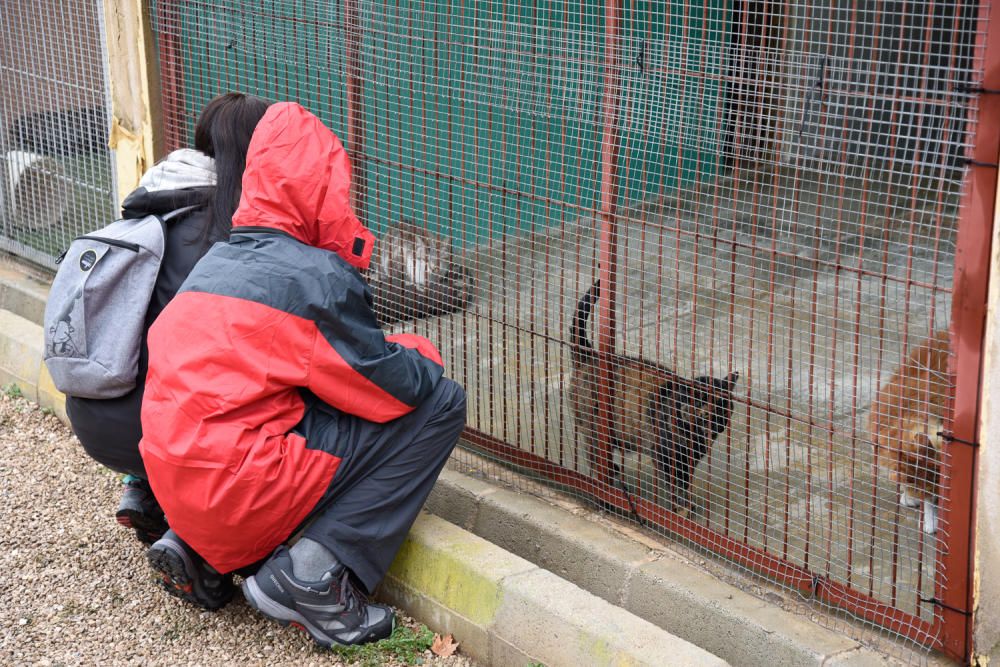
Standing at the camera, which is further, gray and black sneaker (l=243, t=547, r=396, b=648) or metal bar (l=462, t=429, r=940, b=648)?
gray and black sneaker (l=243, t=547, r=396, b=648)

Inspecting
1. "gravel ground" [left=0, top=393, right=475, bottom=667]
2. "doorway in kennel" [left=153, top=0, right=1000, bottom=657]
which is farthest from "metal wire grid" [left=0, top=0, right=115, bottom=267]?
"gravel ground" [left=0, top=393, right=475, bottom=667]

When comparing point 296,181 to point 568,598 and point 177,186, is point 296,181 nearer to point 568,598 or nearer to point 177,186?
point 177,186

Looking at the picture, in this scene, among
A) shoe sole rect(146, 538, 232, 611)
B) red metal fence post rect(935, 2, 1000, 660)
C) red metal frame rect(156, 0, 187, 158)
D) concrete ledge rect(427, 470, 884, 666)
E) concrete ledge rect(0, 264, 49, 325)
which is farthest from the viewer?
concrete ledge rect(0, 264, 49, 325)

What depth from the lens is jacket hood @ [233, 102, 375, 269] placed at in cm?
311

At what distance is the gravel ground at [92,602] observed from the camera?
3.30 metres

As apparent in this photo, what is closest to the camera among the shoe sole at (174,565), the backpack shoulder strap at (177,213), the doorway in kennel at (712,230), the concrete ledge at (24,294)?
the doorway in kennel at (712,230)

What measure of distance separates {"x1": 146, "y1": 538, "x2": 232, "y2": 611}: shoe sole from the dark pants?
43 centimetres

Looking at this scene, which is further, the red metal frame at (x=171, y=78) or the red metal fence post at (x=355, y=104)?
the red metal frame at (x=171, y=78)

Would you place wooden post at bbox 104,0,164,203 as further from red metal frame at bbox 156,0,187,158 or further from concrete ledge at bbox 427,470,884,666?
concrete ledge at bbox 427,470,884,666

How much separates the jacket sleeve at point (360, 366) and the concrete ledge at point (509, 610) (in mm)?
528

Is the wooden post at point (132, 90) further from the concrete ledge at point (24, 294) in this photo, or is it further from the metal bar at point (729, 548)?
the metal bar at point (729, 548)

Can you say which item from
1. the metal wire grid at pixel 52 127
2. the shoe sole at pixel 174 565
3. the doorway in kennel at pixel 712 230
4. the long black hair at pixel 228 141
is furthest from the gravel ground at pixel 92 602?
the metal wire grid at pixel 52 127

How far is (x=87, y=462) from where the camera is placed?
4645 mm

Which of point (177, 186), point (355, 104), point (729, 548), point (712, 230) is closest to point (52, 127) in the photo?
point (355, 104)
